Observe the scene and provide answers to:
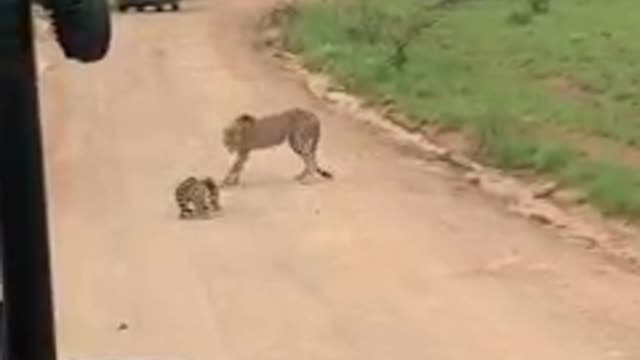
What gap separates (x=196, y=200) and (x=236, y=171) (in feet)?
6.31

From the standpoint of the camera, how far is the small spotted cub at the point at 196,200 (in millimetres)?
11086

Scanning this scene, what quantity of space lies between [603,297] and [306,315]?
150 centimetres

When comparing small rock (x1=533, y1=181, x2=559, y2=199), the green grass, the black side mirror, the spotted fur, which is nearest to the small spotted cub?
the spotted fur

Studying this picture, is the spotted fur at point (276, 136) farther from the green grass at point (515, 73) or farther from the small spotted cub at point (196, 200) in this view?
the small spotted cub at point (196, 200)

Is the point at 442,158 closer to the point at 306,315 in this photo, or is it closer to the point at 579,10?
the point at 306,315

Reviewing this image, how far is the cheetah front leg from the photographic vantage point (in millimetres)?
12901

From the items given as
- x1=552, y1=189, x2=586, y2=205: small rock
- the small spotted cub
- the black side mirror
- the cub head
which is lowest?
the cub head

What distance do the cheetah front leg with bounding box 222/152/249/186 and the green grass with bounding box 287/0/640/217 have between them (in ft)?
6.26

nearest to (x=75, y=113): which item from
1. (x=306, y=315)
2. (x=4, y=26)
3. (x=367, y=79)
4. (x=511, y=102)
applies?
(x=367, y=79)

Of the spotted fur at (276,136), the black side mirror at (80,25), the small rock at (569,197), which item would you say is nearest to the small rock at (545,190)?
the small rock at (569,197)

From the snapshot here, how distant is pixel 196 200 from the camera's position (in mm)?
11125

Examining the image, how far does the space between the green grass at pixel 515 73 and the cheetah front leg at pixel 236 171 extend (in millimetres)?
1908

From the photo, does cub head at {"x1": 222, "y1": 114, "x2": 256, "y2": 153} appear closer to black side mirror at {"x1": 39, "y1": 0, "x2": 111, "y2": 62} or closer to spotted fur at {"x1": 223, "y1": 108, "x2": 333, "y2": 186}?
spotted fur at {"x1": 223, "y1": 108, "x2": 333, "y2": 186}

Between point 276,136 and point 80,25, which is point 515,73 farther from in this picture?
point 80,25
